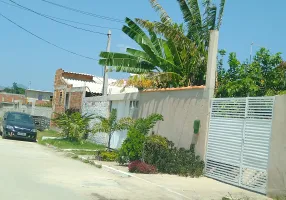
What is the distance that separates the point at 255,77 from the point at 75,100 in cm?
1708

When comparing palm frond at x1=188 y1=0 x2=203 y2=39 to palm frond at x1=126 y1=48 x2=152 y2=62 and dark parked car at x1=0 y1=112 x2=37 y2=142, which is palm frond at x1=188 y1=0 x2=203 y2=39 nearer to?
palm frond at x1=126 y1=48 x2=152 y2=62

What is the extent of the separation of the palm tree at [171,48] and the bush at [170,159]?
3585mm

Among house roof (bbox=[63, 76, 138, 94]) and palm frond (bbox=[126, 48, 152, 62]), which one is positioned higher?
palm frond (bbox=[126, 48, 152, 62])

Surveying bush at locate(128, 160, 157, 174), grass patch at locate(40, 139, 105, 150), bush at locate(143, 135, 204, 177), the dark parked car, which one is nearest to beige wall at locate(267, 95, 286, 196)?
bush at locate(143, 135, 204, 177)

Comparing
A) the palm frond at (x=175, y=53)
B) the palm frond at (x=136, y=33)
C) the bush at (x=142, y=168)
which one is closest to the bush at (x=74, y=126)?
the palm frond at (x=136, y=33)

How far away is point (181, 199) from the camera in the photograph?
9148 millimetres

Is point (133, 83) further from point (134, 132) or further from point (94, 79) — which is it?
point (94, 79)

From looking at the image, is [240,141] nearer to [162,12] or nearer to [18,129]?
[162,12]

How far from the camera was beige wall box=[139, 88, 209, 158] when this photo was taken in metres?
13.3

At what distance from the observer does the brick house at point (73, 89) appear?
1103 inches

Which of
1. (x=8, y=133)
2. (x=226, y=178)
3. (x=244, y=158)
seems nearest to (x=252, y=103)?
(x=244, y=158)

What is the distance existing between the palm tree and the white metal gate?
3.61 meters

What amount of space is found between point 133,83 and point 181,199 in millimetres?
8645

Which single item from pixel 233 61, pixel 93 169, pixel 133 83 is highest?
pixel 233 61
